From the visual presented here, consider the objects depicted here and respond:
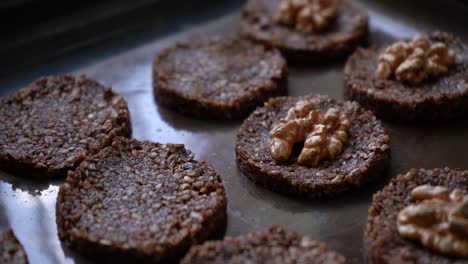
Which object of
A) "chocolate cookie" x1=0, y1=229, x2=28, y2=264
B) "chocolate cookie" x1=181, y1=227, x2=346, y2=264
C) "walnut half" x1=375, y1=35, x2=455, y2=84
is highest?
"walnut half" x1=375, y1=35, x2=455, y2=84

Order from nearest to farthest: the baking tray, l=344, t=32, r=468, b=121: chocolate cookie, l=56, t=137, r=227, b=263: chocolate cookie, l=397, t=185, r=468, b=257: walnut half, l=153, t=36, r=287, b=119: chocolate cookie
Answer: l=397, t=185, r=468, b=257: walnut half
l=56, t=137, r=227, b=263: chocolate cookie
the baking tray
l=344, t=32, r=468, b=121: chocolate cookie
l=153, t=36, r=287, b=119: chocolate cookie

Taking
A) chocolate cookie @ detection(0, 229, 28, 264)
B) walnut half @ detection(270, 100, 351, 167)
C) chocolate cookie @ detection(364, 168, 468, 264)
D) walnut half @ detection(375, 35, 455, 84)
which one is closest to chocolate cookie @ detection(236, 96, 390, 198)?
walnut half @ detection(270, 100, 351, 167)

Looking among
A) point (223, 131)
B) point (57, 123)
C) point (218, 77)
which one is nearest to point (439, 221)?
point (223, 131)

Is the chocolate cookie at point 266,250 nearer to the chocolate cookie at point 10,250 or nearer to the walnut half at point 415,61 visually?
the chocolate cookie at point 10,250

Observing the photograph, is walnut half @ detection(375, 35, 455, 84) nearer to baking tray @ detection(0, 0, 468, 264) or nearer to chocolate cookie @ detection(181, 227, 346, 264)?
baking tray @ detection(0, 0, 468, 264)

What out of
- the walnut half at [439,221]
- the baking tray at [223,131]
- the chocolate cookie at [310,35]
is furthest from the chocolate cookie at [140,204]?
the chocolate cookie at [310,35]

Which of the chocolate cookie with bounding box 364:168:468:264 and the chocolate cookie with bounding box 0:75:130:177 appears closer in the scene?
the chocolate cookie with bounding box 364:168:468:264
